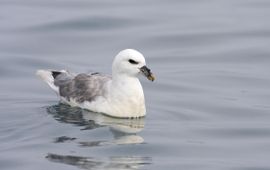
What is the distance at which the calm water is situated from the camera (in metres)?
14.3

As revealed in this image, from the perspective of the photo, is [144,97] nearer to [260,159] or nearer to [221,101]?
[221,101]

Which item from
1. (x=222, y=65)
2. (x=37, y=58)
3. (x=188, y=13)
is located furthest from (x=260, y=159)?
(x=188, y=13)

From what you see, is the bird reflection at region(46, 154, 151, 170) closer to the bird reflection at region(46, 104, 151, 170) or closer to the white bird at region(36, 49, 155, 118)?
the bird reflection at region(46, 104, 151, 170)

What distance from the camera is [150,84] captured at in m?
18.9

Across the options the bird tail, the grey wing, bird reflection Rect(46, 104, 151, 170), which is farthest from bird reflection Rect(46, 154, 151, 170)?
the bird tail

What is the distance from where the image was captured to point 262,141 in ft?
49.7

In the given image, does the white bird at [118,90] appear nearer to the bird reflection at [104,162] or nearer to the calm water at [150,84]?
the calm water at [150,84]

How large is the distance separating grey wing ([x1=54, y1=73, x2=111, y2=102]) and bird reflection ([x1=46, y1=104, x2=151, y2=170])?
0.67ft

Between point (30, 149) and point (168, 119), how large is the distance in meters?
2.68

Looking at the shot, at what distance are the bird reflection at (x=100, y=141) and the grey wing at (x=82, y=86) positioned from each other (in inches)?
8.1

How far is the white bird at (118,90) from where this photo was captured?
1602cm

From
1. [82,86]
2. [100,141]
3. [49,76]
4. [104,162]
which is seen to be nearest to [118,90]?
[82,86]

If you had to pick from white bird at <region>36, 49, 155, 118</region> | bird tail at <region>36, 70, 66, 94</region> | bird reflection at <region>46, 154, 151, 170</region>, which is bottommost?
bird reflection at <region>46, 154, 151, 170</region>

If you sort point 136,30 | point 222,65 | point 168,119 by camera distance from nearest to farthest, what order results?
point 168,119 < point 222,65 < point 136,30
